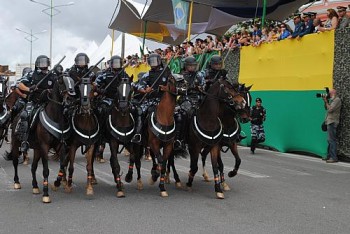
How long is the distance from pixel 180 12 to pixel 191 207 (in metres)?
16.3

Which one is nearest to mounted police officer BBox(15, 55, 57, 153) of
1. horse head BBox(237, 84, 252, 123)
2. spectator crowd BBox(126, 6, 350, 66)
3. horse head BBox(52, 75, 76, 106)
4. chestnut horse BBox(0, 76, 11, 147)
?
horse head BBox(52, 75, 76, 106)

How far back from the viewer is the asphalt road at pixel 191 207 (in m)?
6.22

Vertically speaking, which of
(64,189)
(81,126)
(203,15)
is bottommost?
(64,189)

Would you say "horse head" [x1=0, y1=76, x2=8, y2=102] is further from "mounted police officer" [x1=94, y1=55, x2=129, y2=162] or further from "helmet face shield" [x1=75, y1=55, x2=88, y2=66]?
"mounted police officer" [x1=94, y1=55, x2=129, y2=162]

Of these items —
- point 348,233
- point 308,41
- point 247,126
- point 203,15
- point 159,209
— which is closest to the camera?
point 348,233

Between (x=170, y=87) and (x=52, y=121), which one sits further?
(x=170, y=87)

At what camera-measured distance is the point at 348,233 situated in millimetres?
6043

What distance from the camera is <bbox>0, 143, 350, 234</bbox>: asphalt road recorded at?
6223mm

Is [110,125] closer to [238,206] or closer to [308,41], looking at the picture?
[238,206]

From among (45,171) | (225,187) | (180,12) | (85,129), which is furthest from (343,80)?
(180,12)

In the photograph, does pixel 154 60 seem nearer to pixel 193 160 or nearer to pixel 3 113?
pixel 193 160

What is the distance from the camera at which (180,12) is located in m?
22.5

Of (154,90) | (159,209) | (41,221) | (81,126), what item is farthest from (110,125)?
(41,221)

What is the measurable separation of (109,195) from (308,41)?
8793mm
